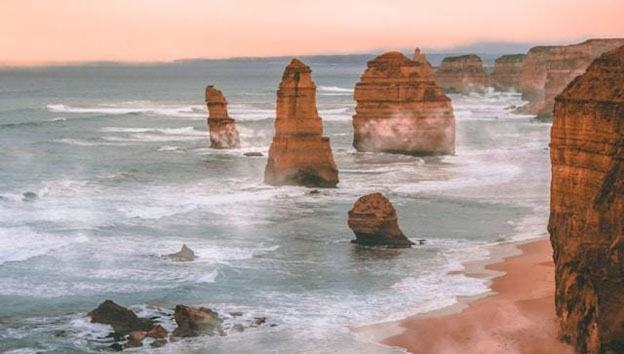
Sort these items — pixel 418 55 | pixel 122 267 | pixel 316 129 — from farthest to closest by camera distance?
1. pixel 418 55
2. pixel 316 129
3. pixel 122 267

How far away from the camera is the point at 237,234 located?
36812 mm

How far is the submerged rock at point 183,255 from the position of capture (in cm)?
3222

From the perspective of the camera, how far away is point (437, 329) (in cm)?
2427

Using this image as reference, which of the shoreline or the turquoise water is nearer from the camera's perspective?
the shoreline

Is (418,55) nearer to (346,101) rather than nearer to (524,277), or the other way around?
(346,101)

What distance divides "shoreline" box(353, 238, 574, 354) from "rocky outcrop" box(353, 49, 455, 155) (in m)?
31.9

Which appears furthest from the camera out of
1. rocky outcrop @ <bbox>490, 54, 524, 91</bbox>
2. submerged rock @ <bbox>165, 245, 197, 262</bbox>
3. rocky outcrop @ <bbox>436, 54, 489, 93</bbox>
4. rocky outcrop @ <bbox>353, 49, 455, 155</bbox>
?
rocky outcrop @ <bbox>490, 54, 524, 91</bbox>

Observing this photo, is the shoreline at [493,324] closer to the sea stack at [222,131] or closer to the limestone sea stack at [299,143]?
the limestone sea stack at [299,143]

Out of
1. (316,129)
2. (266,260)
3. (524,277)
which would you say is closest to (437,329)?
(524,277)

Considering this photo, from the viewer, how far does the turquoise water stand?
25.7 metres

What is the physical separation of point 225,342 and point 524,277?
10.4 metres

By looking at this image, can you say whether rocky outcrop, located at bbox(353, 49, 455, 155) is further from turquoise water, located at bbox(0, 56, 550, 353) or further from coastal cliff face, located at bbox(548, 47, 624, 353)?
coastal cliff face, located at bbox(548, 47, 624, 353)

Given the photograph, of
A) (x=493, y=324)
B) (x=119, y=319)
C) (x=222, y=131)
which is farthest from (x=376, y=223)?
(x=222, y=131)

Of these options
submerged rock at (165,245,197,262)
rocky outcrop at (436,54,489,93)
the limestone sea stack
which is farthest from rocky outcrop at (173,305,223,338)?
rocky outcrop at (436,54,489,93)
